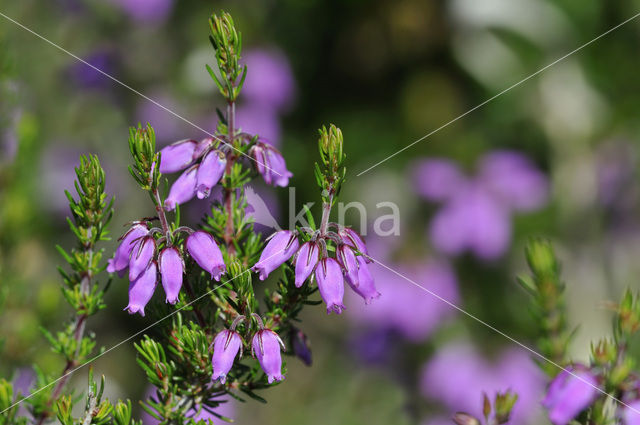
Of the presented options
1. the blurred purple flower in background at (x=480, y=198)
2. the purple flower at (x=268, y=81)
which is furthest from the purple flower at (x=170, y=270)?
the purple flower at (x=268, y=81)

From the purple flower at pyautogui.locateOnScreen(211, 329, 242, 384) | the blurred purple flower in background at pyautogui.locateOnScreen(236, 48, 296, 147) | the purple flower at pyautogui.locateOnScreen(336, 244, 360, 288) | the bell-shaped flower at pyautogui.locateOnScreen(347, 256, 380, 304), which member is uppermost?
the purple flower at pyautogui.locateOnScreen(336, 244, 360, 288)

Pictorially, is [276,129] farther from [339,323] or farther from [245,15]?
[339,323]

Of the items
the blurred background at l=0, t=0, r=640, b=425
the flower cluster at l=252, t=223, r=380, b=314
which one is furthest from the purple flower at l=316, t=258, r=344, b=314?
the blurred background at l=0, t=0, r=640, b=425

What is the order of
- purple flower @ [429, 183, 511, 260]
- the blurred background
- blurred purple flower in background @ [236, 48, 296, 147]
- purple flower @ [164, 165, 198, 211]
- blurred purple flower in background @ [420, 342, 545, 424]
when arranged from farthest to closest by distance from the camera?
blurred purple flower in background @ [236, 48, 296, 147] < purple flower @ [429, 183, 511, 260] < the blurred background < blurred purple flower in background @ [420, 342, 545, 424] < purple flower @ [164, 165, 198, 211]

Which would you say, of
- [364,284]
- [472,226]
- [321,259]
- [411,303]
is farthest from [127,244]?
[472,226]

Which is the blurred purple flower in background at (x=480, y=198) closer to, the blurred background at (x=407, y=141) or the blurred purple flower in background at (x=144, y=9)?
the blurred background at (x=407, y=141)

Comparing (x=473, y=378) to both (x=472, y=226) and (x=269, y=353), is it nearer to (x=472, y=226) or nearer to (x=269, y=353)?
(x=472, y=226)

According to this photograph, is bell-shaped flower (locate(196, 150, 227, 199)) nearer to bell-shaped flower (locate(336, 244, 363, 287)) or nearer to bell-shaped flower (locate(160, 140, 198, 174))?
bell-shaped flower (locate(160, 140, 198, 174))
